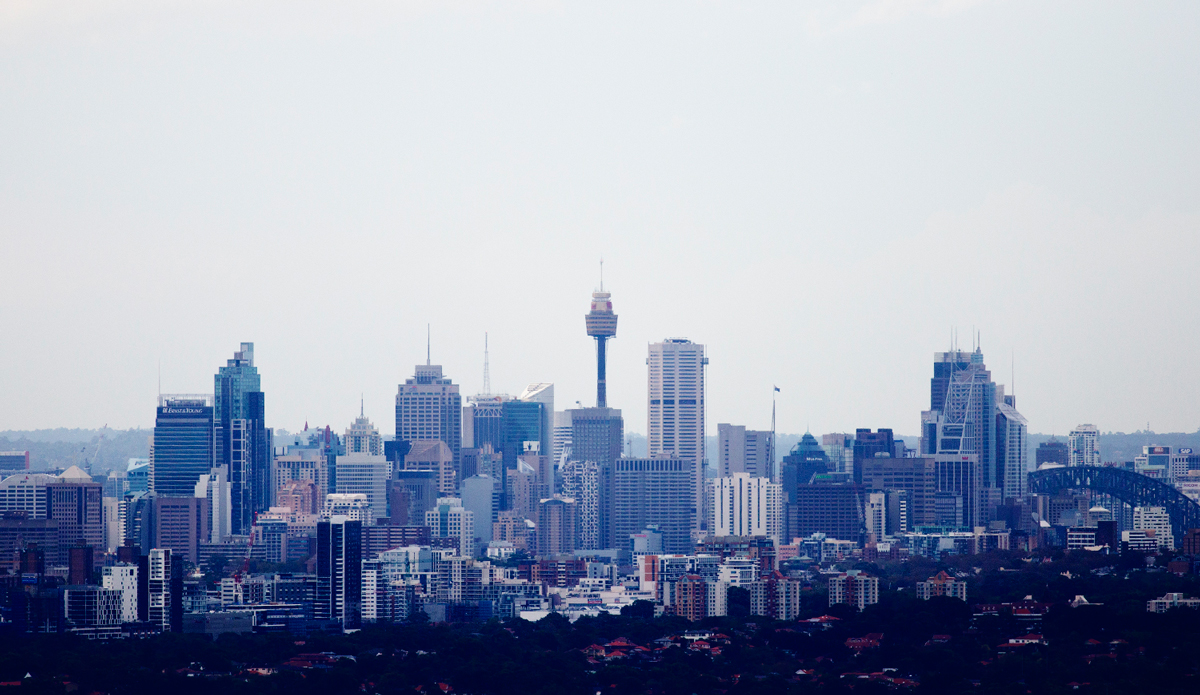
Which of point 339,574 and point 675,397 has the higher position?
point 675,397

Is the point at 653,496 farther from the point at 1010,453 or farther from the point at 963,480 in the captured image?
the point at 1010,453

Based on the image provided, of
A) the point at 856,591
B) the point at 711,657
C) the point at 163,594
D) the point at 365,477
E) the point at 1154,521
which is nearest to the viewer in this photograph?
the point at 711,657

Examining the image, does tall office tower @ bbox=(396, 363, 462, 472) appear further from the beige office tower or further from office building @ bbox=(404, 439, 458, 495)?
the beige office tower

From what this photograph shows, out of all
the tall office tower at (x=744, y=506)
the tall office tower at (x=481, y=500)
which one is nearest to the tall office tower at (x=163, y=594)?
the tall office tower at (x=481, y=500)

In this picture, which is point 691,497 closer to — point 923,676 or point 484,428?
point 484,428

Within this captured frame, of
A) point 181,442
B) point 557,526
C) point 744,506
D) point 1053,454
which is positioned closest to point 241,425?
point 181,442

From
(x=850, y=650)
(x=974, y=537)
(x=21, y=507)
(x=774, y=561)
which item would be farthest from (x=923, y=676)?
(x=21, y=507)

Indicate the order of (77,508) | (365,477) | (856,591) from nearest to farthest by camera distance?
(856,591) → (77,508) → (365,477)

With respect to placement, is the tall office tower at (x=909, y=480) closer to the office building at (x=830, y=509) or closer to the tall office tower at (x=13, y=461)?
the office building at (x=830, y=509)
